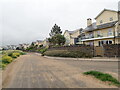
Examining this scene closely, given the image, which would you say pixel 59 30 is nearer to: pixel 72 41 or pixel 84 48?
pixel 72 41

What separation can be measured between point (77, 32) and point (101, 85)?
40776 millimetres

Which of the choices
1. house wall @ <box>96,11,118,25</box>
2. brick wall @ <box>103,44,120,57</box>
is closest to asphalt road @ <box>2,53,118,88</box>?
brick wall @ <box>103,44,120,57</box>

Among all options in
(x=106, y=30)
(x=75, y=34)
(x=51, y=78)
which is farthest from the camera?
(x=75, y=34)

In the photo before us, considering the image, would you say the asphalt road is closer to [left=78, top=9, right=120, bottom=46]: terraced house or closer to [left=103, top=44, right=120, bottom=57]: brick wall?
[left=103, top=44, right=120, bottom=57]: brick wall

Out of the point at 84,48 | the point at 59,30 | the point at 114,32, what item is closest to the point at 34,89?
the point at 84,48

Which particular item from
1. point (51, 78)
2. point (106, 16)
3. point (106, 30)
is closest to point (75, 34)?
point (106, 16)

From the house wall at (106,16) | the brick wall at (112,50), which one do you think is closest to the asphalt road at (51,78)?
the brick wall at (112,50)

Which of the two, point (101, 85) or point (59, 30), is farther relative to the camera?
point (59, 30)

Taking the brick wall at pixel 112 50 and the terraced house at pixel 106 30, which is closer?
the brick wall at pixel 112 50

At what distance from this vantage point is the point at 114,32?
906 inches

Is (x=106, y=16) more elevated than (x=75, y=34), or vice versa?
(x=106, y=16)

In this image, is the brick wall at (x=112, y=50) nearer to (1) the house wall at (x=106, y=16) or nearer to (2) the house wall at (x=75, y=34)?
(1) the house wall at (x=106, y=16)

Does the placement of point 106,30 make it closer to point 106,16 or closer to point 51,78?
point 106,16

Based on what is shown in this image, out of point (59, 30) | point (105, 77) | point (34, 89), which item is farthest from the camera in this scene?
point (59, 30)
